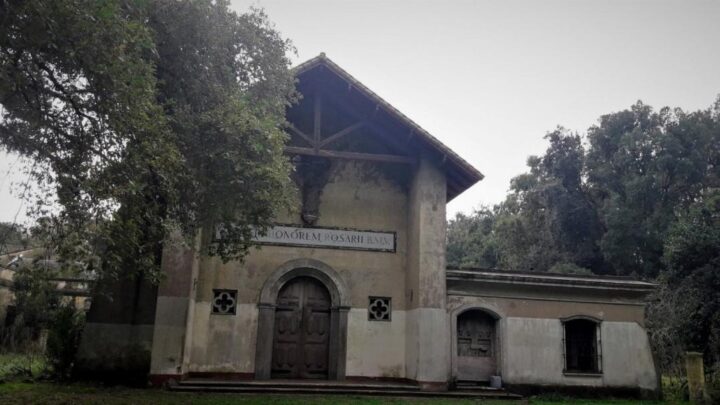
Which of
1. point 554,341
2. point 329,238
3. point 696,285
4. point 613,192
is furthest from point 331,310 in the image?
point 613,192

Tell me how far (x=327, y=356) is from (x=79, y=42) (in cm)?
867

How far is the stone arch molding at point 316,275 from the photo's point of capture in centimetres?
1259

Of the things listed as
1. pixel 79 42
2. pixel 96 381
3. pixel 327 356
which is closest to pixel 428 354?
pixel 327 356

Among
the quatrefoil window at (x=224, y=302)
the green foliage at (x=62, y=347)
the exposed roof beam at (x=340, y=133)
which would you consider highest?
the exposed roof beam at (x=340, y=133)

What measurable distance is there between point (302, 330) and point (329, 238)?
7.18 ft

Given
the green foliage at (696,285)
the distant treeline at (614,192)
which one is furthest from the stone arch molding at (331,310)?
the distant treeline at (614,192)

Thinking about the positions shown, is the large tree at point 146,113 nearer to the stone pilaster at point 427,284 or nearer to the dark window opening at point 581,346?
the stone pilaster at point 427,284

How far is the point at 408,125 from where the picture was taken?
41.8 ft

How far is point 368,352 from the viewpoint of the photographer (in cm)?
1263

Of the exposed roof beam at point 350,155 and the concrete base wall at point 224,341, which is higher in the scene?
the exposed roof beam at point 350,155

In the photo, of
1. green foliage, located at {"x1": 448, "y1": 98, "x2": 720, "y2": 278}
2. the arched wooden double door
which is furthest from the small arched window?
green foliage, located at {"x1": 448, "y1": 98, "x2": 720, "y2": 278}

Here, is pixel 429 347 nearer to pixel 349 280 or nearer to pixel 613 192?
pixel 349 280

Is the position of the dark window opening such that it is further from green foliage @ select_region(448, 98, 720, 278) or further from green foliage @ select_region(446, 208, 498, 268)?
green foliage @ select_region(446, 208, 498, 268)

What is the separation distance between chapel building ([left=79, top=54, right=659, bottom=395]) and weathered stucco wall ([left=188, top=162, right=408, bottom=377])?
2 cm
